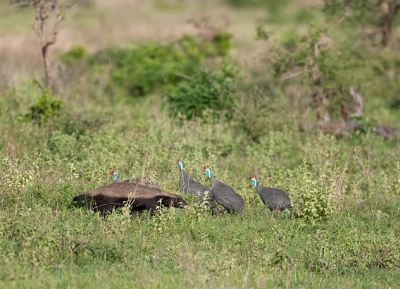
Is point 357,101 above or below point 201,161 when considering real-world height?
below

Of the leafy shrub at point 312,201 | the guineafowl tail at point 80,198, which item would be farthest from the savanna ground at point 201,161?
the guineafowl tail at point 80,198

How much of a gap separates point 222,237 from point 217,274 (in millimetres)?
1403

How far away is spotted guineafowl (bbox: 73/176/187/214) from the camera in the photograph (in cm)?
878

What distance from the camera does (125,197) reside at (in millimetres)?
8766

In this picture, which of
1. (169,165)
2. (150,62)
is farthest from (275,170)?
(150,62)

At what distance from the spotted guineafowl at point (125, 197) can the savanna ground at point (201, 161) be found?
163mm

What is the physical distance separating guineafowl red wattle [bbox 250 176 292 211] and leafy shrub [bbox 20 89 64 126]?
5140 millimetres

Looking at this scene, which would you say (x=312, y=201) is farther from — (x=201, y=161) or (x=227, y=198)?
(x=201, y=161)

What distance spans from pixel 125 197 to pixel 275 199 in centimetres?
189

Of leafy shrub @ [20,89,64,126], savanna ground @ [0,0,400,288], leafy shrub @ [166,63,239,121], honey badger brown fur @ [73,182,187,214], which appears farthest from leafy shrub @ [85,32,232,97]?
honey badger brown fur @ [73,182,187,214]

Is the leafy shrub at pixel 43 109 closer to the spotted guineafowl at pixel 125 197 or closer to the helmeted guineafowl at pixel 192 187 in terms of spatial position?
the helmeted guineafowl at pixel 192 187

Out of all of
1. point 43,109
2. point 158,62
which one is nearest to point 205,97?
point 43,109

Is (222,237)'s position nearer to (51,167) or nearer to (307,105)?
(51,167)

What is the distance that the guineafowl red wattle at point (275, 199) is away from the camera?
9.44 meters
